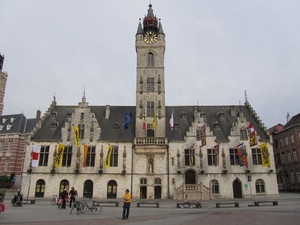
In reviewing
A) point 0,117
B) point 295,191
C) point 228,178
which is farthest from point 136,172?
point 0,117

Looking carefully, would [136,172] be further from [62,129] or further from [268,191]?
[268,191]

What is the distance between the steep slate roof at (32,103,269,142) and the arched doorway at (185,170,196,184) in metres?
5.30

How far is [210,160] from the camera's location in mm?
36188

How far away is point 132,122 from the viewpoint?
4038 centimetres

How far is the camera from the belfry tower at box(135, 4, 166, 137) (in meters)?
37.7

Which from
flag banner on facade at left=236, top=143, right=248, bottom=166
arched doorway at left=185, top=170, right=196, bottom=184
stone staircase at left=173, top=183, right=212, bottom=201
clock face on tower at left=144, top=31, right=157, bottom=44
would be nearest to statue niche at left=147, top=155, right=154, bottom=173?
stone staircase at left=173, top=183, right=212, bottom=201

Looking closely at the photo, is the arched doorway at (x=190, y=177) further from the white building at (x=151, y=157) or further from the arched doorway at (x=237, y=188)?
the arched doorway at (x=237, y=188)

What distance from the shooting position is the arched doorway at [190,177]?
35312 mm

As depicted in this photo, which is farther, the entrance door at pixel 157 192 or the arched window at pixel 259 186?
the arched window at pixel 259 186

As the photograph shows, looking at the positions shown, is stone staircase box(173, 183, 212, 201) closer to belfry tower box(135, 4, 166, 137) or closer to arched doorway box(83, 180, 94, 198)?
belfry tower box(135, 4, 166, 137)

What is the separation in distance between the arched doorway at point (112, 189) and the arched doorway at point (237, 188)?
17534 mm

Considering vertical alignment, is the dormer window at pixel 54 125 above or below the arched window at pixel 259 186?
above

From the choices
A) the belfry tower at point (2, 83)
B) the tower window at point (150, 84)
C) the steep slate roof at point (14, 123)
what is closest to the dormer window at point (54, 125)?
the tower window at point (150, 84)

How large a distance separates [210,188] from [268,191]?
9034 millimetres
